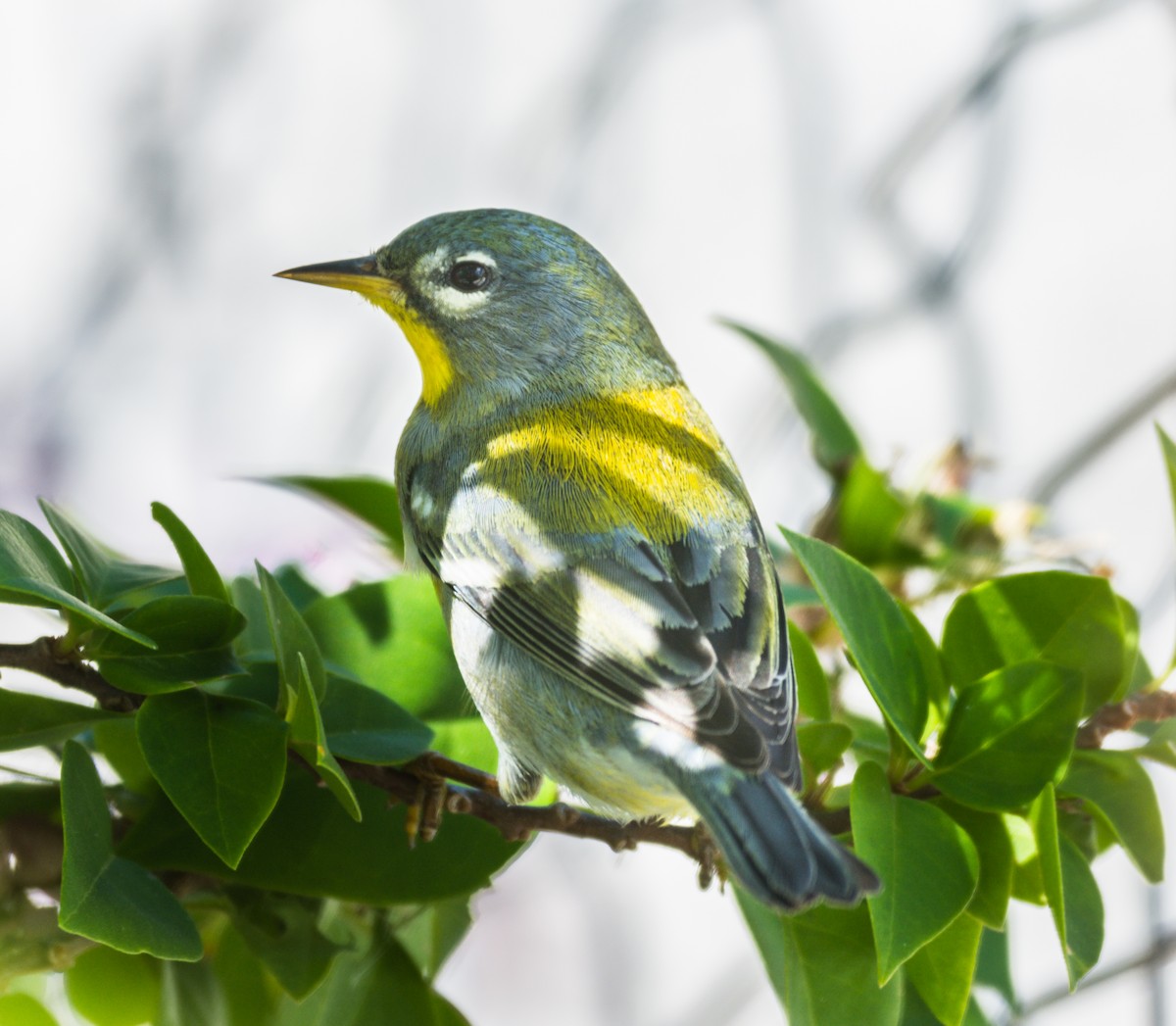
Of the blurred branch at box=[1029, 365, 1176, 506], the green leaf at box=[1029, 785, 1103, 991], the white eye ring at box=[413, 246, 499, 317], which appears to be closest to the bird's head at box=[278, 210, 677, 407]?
the white eye ring at box=[413, 246, 499, 317]

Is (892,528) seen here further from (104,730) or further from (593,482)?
(104,730)

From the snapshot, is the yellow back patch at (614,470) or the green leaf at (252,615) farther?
the yellow back patch at (614,470)

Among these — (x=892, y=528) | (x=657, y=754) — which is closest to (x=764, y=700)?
(x=657, y=754)

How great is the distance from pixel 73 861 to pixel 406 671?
22 centimetres

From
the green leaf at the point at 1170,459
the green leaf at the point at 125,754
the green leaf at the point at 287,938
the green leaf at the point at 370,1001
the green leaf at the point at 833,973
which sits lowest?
the green leaf at the point at 370,1001

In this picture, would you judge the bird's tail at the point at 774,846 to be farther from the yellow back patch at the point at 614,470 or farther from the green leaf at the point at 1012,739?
the yellow back patch at the point at 614,470

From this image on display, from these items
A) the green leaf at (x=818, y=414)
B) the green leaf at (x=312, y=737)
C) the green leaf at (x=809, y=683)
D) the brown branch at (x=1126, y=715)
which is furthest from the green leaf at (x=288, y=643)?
the green leaf at (x=818, y=414)

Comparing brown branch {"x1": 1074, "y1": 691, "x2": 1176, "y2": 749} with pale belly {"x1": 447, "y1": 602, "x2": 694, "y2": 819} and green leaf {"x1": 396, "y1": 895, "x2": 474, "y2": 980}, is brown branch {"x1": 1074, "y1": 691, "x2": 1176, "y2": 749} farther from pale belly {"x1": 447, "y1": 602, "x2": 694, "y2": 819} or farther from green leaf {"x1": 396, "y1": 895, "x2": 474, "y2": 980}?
green leaf {"x1": 396, "y1": 895, "x2": 474, "y2": 980}

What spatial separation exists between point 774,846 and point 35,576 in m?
0.30

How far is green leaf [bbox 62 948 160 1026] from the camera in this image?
0.57m

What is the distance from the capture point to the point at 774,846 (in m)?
0.49

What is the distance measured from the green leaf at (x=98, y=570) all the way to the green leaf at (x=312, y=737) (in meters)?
0.09

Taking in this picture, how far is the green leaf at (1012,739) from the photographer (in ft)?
1.75

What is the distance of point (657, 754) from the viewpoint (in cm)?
62
